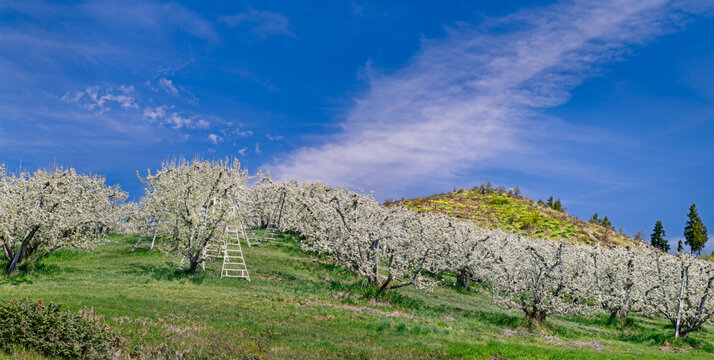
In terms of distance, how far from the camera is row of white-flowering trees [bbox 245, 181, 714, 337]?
3058 centimetres

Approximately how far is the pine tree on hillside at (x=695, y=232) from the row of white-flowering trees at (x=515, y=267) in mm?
73031

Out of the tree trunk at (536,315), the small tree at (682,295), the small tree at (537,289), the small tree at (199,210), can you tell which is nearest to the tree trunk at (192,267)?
the small tree at (199,210)

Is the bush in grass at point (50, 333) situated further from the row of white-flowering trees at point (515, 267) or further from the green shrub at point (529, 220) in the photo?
the green shrub at point (529, 220)

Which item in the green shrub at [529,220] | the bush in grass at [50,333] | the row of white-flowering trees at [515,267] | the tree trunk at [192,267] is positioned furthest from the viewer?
the green shrub at [529,220]

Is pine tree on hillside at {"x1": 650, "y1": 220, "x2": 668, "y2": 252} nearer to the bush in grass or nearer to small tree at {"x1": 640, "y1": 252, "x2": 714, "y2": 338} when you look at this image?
small tree at {"x1": 640, "y1": 252, "x2": 714, "y2": 338}

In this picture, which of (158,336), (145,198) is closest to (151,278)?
(158,336)

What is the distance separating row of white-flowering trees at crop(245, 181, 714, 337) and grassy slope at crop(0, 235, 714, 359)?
2.13 m

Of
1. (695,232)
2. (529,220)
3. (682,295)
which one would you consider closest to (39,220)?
(682,295)

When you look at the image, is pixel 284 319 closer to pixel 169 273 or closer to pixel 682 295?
pixel 169 273

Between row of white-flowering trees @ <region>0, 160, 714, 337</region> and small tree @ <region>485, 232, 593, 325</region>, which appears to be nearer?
small tree @ <region>485, 232, 593, 325</region>

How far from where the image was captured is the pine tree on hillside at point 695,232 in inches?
4451

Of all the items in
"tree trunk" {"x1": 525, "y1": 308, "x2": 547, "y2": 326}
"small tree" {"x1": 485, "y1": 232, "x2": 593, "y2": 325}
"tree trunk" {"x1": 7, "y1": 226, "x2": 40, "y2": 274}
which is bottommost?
"tree trunk" {"x1": 7, "y1": 226, "x2": 40, "y2": 274}

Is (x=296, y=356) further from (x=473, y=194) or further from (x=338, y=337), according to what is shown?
(x=473, y=194)

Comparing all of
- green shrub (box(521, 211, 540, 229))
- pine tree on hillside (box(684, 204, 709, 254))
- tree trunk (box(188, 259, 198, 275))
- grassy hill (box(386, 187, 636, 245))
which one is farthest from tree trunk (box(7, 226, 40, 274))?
pine tree on hillside (box(684, 204, 709, 254))
